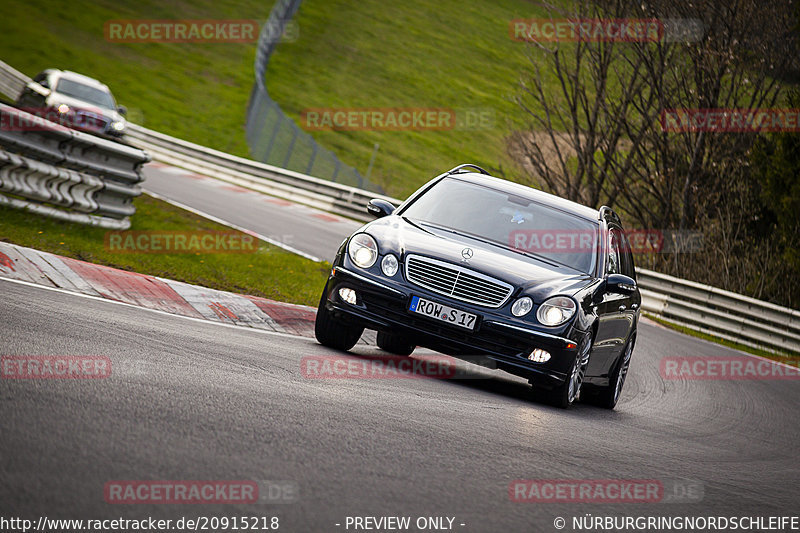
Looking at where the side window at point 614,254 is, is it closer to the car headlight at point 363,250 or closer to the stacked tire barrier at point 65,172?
the car headlight at point 363,250

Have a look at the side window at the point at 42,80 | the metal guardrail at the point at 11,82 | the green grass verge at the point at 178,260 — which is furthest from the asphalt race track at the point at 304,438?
the metal guardrail at the point at 11,82

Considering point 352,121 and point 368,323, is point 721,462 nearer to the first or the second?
point 368,323

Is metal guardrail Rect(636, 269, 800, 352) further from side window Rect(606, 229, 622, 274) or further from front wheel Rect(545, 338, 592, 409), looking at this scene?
front wheel Rect(545, 338, 592, 409)

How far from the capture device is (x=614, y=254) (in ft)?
31.8

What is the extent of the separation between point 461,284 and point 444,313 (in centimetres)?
27

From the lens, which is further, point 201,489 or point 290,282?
point 290,282

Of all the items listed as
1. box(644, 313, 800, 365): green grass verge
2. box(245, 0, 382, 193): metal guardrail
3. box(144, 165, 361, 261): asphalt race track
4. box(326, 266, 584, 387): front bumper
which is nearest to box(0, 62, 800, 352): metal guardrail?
box(644, 313, 800, 365): green grass verge

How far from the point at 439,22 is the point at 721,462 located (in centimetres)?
6612

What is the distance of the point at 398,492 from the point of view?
15.0 feet

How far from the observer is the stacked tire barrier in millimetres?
10812

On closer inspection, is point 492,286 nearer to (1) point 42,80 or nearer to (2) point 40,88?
(2) point 40,88

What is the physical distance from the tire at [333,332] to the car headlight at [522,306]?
1.39 meters

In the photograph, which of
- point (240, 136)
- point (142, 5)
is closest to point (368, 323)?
point (240, 136)

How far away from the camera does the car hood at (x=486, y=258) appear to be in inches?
317
